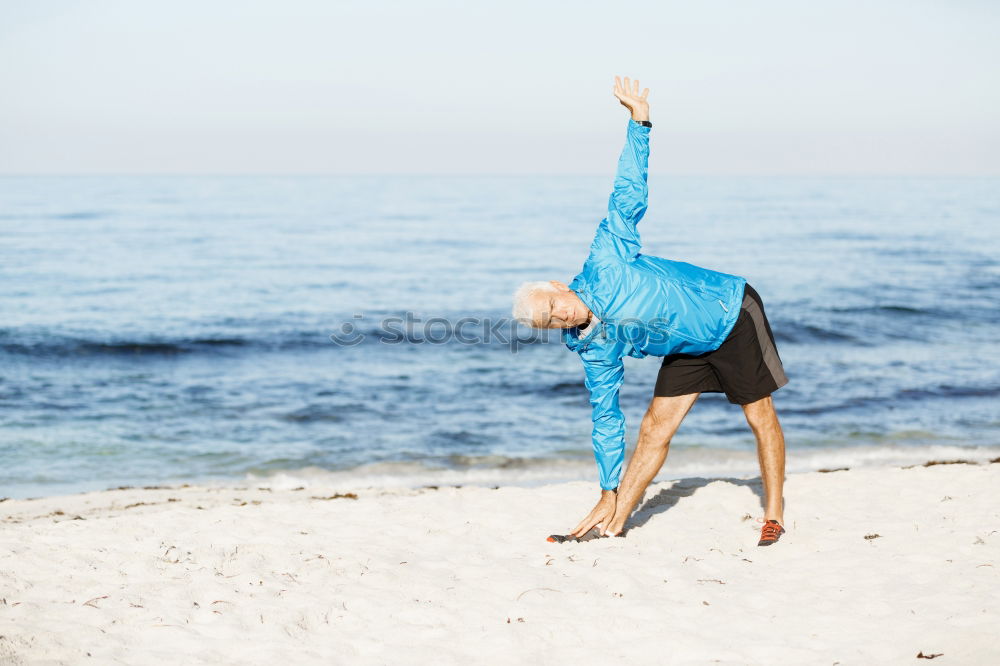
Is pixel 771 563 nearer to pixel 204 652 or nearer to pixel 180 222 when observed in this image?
pixel 204 652

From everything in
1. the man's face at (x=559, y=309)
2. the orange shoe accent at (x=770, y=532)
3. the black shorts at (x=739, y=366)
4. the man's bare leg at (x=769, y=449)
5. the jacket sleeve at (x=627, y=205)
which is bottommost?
the orange shoe accent at (x=770, y=532)

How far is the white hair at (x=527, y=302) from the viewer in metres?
4.18

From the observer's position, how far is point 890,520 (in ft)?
17.2

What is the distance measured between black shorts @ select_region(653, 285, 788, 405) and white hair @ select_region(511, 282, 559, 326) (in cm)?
87

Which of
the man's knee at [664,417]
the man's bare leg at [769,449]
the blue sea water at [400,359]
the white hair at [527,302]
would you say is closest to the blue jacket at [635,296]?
the white hair at [527,302]

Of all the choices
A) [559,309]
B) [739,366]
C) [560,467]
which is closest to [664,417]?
[739,366]

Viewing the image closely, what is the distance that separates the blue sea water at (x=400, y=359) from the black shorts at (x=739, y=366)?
4.10 meters

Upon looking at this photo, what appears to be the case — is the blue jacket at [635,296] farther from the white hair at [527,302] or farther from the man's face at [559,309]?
the white hair at [527,302]

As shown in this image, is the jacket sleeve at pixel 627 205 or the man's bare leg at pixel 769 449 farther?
the man's bare leg at pixel 769 449

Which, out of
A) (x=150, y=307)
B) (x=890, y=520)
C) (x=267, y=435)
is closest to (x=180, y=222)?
(x=150, y=307)

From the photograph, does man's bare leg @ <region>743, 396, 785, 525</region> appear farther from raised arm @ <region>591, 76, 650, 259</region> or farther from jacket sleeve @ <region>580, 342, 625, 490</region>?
raised arm @ <region>591, 76, 650, 259</region>

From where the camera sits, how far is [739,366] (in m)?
4.66

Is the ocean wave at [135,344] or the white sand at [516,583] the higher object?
the white sand at [516,583]

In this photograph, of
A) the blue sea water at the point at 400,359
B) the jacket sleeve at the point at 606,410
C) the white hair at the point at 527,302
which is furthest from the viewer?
the blue sea water at the point at 400,359
